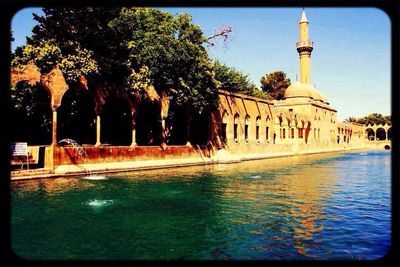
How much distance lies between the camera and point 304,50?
6669cm

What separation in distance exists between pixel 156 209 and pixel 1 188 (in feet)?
→ 24.4

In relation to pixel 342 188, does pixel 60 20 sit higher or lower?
higher

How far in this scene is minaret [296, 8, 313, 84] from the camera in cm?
6638

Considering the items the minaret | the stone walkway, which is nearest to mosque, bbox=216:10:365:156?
the minaret

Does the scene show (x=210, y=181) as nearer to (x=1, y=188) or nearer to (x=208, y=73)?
(x=208, y=73)

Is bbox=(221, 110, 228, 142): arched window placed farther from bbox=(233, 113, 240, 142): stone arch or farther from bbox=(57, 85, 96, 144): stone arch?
bbox=(57, 85, 96, 144): stone arch

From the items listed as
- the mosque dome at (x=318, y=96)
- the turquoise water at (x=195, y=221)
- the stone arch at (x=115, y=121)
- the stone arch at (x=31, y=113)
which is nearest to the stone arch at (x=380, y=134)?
→ the mosque dome at (x=318, y=96)

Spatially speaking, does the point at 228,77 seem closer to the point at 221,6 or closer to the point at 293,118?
the point at 293,118

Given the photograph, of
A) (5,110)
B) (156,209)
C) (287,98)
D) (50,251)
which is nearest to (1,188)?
(5,110)

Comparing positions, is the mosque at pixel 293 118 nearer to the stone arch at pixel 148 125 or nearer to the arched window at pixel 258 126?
the arched window at pixel 258 126

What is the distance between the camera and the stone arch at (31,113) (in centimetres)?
2077

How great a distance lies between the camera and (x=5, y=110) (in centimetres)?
367
